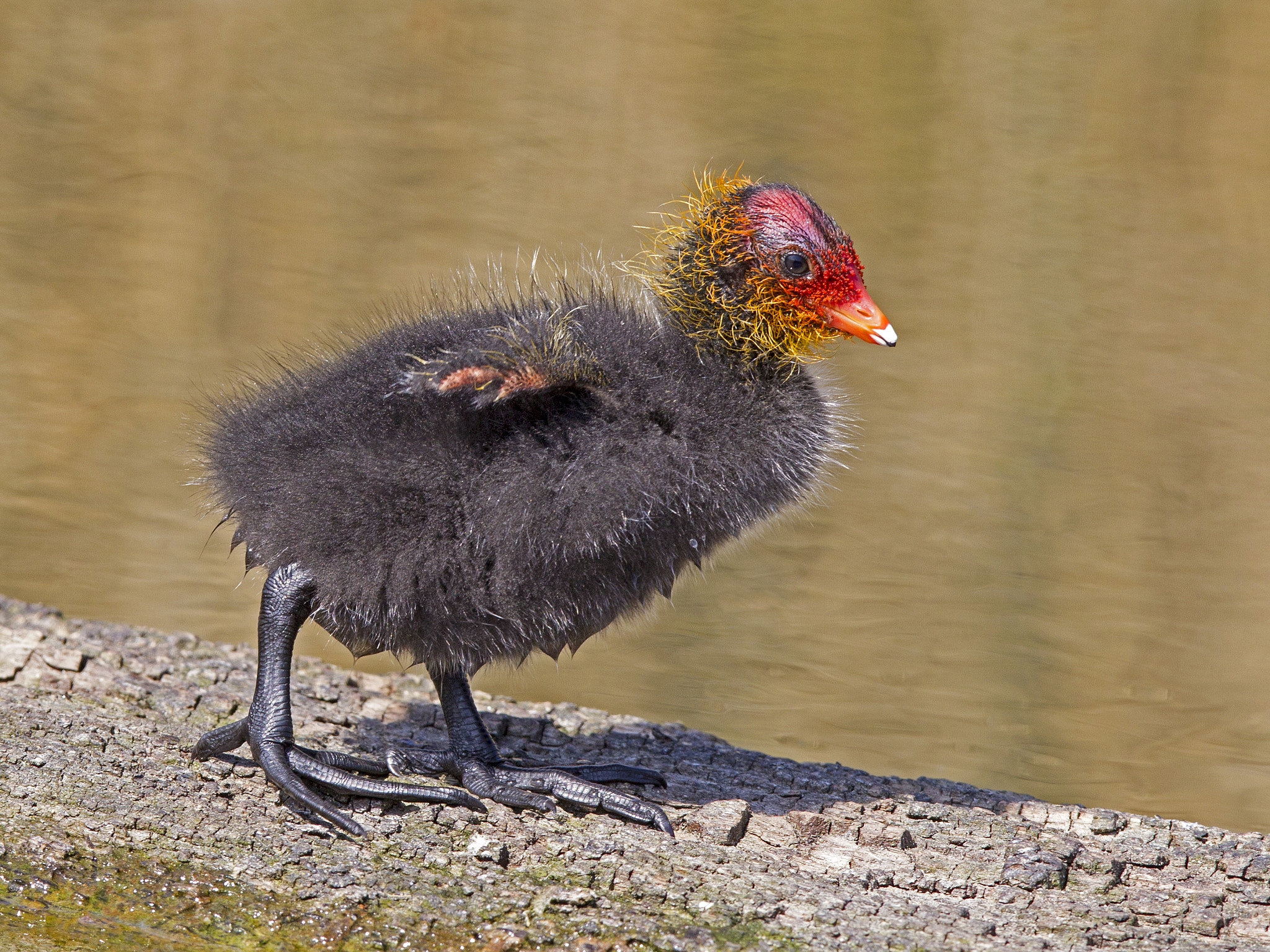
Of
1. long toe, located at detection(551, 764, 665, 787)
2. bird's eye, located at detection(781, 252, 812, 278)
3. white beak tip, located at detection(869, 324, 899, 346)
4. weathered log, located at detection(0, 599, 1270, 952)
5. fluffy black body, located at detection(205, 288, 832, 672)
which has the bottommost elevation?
weathered log, located at detection(0, 599, 1270, 952)

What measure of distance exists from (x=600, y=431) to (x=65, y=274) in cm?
240

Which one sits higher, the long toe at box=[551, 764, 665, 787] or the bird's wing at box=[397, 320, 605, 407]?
the bird's wing at box=[397, 320, 605, 407]

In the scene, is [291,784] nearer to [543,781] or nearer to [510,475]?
[543,781]

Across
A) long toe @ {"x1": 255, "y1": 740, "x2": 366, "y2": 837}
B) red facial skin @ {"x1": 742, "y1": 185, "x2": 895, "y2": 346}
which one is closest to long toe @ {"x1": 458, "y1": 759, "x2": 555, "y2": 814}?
long toe @ {"x1": 255, "y1": 740, "x2": 366, "y2": 837}

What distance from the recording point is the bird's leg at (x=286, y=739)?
2.16m

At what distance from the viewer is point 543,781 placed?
2305mm

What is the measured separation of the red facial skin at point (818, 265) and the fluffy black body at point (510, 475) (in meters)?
0.14

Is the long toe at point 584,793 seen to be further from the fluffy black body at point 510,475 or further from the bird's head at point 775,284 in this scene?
the bird's head at point 775,284

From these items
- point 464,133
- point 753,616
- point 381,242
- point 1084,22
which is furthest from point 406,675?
point 1084,22

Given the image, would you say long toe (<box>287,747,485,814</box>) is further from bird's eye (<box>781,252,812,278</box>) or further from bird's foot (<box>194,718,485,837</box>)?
bird's eye (<box>781,252,812,278</box>)

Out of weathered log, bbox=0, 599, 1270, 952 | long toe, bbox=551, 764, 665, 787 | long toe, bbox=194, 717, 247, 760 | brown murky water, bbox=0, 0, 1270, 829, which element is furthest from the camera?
brown murky water, bbox=0, 0, 1270, 829

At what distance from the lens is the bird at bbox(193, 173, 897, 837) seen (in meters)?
2.11

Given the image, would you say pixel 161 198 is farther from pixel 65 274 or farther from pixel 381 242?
pixel 381 242

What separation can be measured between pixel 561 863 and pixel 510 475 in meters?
0.62
